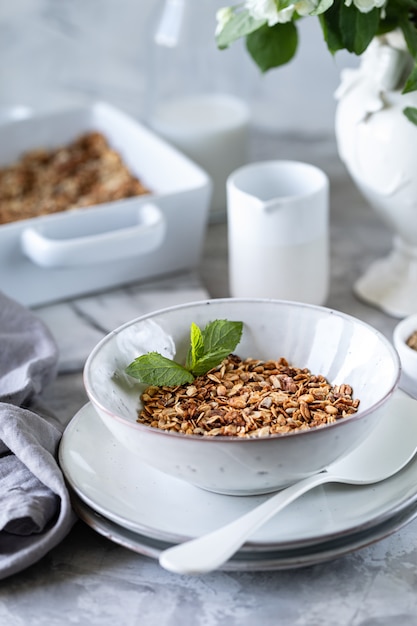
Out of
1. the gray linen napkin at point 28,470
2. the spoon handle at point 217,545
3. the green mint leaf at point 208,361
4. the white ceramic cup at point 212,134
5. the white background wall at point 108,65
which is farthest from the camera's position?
the white background wall at point 108,65

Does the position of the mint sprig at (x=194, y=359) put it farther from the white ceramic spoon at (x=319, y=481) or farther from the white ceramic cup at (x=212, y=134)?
the white ceramic cup at (x=212, y=134)

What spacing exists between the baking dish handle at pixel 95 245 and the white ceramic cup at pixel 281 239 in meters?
0.10

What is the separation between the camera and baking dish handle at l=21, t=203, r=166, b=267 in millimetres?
1155

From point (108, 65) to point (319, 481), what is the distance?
3.53 ft

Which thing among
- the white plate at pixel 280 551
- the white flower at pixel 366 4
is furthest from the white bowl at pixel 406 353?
the white flower at pixel 366 4

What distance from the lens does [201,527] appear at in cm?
76

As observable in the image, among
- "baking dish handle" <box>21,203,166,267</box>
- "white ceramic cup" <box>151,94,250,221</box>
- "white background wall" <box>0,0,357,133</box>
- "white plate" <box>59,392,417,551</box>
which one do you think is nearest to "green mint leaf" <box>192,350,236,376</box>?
"white plate" <box>59,392,417,551</box>

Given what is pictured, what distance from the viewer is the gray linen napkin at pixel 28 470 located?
781 millimetres

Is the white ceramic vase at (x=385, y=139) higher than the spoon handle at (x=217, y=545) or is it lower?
higher

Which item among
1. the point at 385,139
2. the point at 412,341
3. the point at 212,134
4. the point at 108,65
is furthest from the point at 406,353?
the point at 108,65

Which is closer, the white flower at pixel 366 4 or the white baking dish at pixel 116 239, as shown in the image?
the white flower at pixel 366 4

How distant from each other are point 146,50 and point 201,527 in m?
1.10

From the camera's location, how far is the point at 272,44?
42.5 inches

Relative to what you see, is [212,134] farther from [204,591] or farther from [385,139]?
[204,591]
